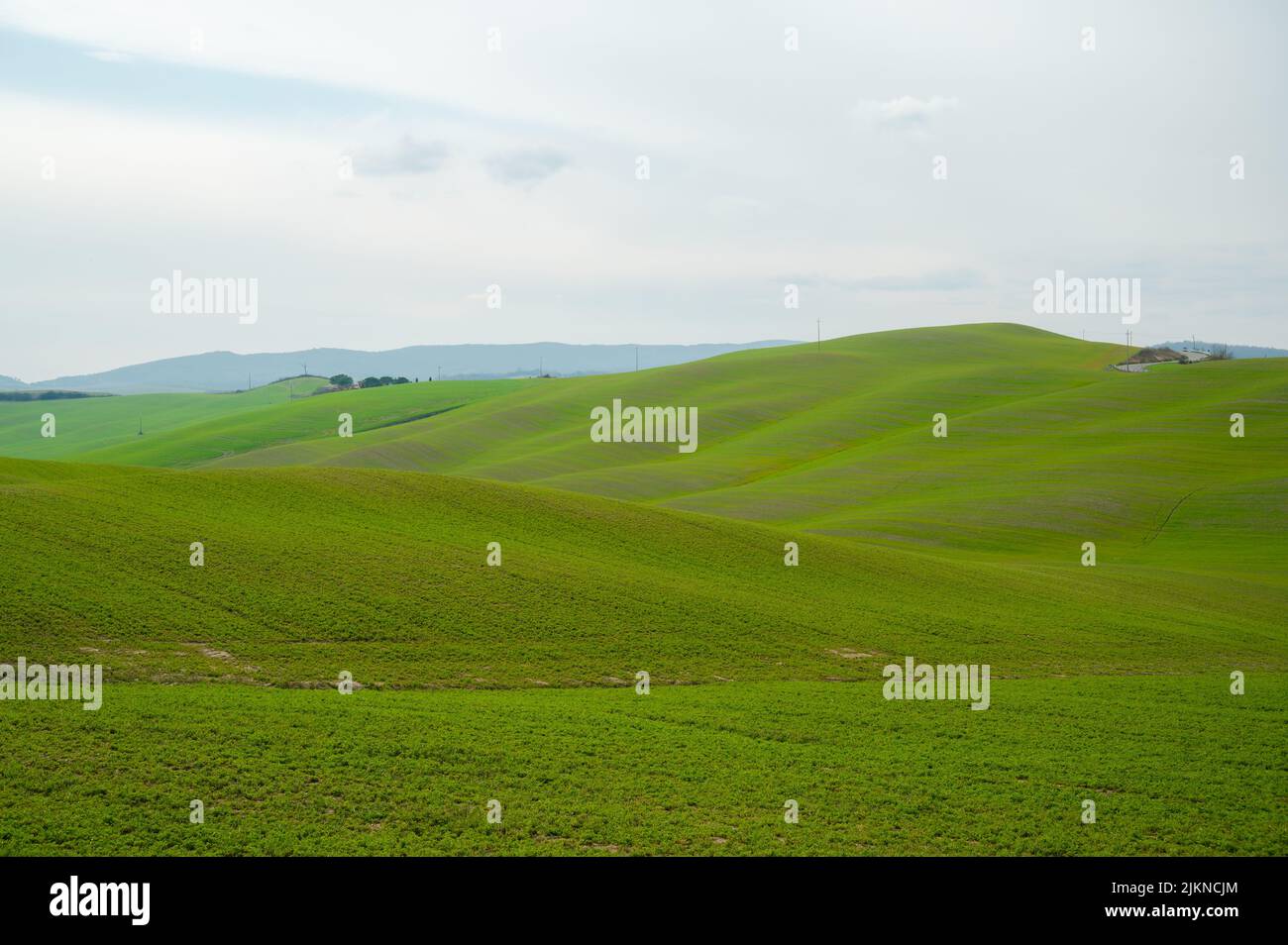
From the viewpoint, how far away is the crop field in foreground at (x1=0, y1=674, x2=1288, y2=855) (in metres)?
17.3

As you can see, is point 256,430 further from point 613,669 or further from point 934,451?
point 613,669

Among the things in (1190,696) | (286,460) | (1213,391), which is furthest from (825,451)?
(1190,696)

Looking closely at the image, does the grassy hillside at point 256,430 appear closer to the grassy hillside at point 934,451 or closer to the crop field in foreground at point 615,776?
the grassy hillside at point 934,451

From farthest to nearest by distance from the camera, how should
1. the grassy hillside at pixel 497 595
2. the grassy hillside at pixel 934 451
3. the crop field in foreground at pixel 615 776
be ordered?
1. the grassy hillside at pixel 934 451
2. the grassy hillside at pixel 497 595
3. the crop field in foreground at pixel 615 776

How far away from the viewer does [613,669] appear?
30.7 m

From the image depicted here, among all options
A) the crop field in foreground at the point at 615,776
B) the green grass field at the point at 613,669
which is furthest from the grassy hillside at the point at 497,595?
the crop field in foreground at the point at 615,776

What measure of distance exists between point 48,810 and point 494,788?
291 inches

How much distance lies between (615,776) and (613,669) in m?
10.1

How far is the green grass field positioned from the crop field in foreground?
0.09m

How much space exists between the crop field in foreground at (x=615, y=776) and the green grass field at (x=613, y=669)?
0.29 ft

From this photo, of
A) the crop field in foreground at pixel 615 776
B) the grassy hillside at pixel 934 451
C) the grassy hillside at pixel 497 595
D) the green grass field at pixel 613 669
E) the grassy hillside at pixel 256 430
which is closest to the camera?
the crop field in foreground at pixel 615 776

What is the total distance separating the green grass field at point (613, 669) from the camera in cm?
1825

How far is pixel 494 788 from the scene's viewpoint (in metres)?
19.5
